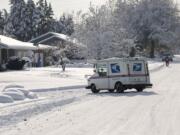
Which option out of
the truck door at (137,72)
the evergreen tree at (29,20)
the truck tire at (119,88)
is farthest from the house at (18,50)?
the evergreen tree at (29,20)

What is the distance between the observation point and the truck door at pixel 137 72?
98.0 feet

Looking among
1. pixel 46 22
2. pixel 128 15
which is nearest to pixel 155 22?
pixel 128 15

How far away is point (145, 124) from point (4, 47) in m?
45.7

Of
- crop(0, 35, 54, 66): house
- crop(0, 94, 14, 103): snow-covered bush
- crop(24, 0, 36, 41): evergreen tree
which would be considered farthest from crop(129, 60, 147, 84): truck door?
crop(24, 0, 36, 41): evergreen tree

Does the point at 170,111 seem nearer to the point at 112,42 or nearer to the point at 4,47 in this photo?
the point at 4,47

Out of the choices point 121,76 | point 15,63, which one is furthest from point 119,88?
point 15,63

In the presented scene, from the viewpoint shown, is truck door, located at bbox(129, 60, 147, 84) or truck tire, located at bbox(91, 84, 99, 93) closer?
truck door, located at bbox(129, 60, 147, 84)

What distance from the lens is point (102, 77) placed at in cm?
3067

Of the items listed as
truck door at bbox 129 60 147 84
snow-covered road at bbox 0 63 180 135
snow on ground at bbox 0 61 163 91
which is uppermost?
truck door at bbox 129 60 147 84

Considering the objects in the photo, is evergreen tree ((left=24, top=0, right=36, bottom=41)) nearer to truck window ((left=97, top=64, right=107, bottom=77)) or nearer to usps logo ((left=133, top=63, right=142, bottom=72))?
truck window ((left=97, top=64, right=107, bottom=77))

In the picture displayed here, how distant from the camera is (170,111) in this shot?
58.5ft

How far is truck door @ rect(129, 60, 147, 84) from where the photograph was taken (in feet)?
98.0

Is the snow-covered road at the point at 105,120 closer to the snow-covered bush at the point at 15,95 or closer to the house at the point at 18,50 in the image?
the snow-covered bush at the point at 15,95

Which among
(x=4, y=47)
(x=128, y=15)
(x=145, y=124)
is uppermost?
(x=128, y=15)
